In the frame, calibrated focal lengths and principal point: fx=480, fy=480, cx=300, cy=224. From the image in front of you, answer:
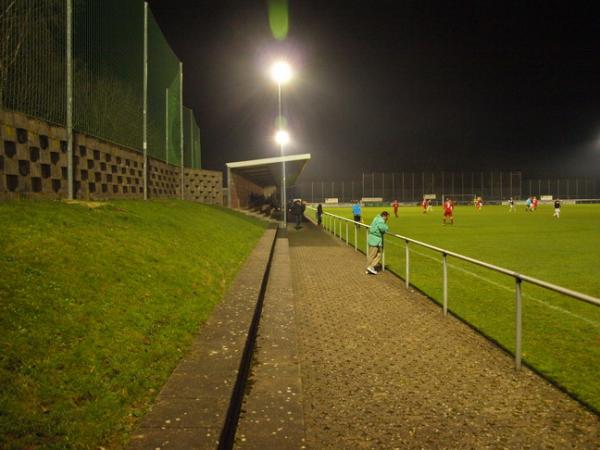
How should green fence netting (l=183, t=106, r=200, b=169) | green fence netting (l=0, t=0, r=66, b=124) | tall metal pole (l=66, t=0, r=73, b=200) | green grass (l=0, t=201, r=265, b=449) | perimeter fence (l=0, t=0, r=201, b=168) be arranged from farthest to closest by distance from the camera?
1. green fence netting (l=183, t=106, r=200, b=169)
2. tall metal pole (l=66, t=0, r=73, b=200)
3. perimeter fence (l=0, t=0, r=201, b=168)
4. green fence netting (l=0, t=0, r=66, b=124)
5. green grass (l=0, t=201, r=265, b=449)

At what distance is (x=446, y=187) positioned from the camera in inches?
4018

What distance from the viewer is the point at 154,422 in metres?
3.06

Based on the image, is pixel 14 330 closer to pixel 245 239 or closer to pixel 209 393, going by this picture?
pixel 209 393

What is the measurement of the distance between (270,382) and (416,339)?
213 cm

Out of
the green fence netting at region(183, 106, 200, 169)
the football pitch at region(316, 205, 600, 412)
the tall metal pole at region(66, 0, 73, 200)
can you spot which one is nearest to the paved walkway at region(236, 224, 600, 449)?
the football pitch at region(316, 205, 600, 412)

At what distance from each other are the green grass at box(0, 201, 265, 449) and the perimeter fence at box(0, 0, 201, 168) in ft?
10.3

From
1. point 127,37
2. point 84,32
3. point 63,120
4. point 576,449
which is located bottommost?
point 576,449

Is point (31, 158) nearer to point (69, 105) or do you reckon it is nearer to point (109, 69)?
point (69, 105)

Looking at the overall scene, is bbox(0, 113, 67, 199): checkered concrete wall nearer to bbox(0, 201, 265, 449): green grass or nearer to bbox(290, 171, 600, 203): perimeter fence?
bbox(0, 201, 265, 449): green grass

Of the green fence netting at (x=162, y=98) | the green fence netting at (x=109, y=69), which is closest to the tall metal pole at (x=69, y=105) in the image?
the green fence netting at (x=109, y=69)

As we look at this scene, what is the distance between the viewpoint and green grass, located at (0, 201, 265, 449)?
9.74ft

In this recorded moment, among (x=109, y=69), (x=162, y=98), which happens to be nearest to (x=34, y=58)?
(x=109, y=69)

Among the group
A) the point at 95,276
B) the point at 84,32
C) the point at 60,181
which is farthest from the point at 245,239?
the point at 95,276

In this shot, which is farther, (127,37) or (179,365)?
(127,37)
